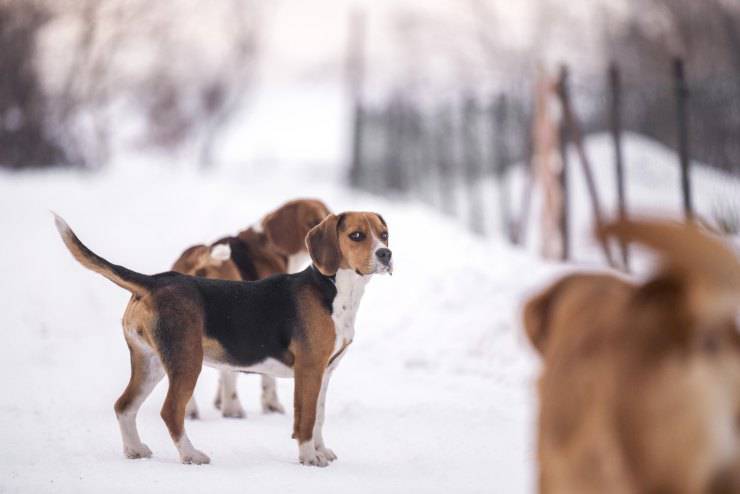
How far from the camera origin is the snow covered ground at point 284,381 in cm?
405

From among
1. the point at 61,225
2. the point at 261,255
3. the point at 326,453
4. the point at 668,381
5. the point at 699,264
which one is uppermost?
the point at 699,264

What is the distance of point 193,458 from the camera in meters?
4.09

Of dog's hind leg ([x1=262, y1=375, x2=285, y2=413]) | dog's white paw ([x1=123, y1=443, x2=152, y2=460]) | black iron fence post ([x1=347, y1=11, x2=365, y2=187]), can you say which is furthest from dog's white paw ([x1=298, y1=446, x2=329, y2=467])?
black iron fence post ([x1=347, y1=11, x2=365, y2=187])

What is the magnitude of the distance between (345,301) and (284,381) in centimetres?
231

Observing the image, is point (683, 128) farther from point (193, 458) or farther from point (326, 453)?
point (193, 458)

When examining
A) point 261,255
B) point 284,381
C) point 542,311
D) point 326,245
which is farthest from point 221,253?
point 542,311

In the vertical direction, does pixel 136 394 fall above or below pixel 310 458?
above

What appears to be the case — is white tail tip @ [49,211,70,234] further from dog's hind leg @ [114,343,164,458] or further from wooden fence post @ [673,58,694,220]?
wooden fence post @ [673,58,694,220]

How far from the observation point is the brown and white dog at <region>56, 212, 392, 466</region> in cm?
401

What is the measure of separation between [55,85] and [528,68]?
22.4 m

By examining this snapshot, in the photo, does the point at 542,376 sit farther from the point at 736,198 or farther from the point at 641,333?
the point at 736,198

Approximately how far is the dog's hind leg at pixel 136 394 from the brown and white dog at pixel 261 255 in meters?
0.97

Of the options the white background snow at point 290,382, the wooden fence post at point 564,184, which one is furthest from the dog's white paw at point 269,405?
the wooden fence post at point 564,184

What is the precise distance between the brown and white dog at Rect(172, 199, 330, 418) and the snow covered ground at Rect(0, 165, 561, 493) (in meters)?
0.16
